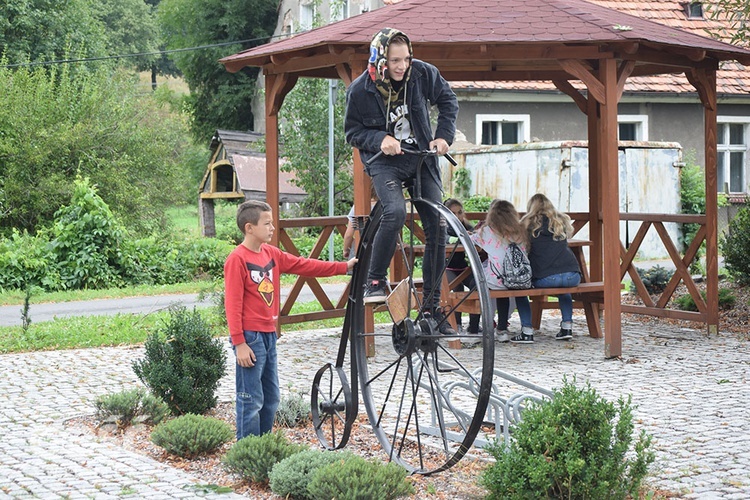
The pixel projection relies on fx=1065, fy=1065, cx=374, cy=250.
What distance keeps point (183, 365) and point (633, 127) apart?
66.8 feet

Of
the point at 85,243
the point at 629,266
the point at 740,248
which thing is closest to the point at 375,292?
the point at 629,266

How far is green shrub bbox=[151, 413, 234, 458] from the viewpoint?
6.56 m

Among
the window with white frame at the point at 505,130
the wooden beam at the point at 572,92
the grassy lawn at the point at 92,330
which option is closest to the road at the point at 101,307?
the grassy lawn at the point at 92,330

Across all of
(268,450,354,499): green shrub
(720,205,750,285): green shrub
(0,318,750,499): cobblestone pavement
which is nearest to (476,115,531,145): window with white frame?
(720,205,750,285): green shrub

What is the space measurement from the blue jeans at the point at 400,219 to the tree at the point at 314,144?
16986mm

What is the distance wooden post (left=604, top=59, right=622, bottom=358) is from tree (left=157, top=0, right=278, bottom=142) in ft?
102

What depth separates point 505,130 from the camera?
83.1 ft

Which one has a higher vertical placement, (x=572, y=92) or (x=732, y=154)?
(x=572, y=92)

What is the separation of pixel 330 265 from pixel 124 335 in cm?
683

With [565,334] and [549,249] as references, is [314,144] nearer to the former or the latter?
[565,334]

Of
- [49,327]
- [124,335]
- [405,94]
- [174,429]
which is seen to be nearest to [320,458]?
[174,429]

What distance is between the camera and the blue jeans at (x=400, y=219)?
5.99 metres

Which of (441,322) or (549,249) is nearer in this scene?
(441,322)

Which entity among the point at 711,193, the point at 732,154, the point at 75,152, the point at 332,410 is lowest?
the point at 332,410
